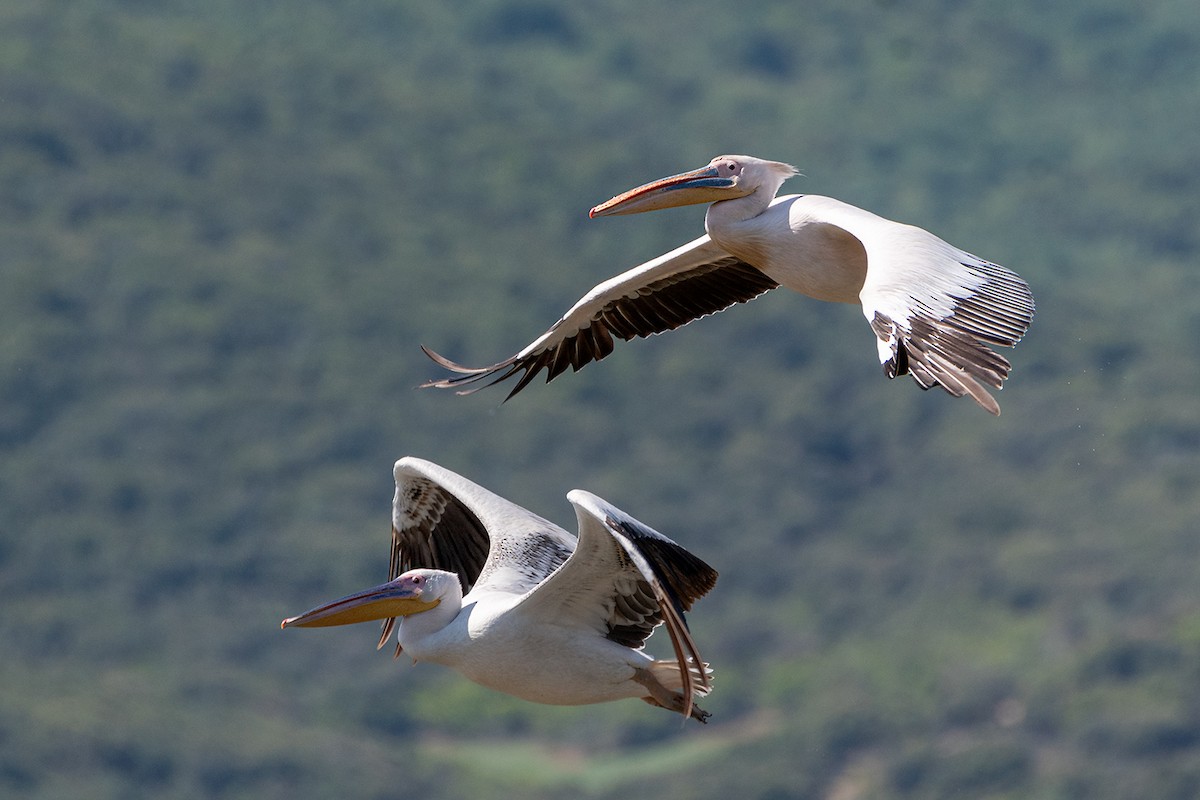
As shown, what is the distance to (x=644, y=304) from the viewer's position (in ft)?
40.4

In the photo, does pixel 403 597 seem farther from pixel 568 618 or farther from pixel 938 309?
pixel 938 309

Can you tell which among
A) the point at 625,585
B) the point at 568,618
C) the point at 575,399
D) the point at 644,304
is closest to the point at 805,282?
the point at 644,304

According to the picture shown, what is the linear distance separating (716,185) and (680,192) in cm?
17

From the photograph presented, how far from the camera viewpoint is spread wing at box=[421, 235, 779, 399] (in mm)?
12125

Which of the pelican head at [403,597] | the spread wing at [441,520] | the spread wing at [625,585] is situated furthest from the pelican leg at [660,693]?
the spread wing at [441,520]

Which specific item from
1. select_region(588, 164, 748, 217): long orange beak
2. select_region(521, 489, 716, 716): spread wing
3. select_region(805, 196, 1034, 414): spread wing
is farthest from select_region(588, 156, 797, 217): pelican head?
select_region(521, 489, 716, 716): spread wing

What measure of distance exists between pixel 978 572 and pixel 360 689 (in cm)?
1744

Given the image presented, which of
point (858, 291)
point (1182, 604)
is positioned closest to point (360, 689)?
point (1182, 604)

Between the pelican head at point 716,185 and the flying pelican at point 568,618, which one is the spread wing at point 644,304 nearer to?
the pelican head at point 716,185

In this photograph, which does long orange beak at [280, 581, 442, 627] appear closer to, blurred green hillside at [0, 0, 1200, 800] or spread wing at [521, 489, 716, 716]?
spread wing at [521, 489, 716, 716]

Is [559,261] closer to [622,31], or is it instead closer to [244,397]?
[244,397]

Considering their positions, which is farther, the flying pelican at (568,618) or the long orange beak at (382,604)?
the long orange beak at (382,604)

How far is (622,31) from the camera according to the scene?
324ft

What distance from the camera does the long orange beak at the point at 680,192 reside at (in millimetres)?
11016
